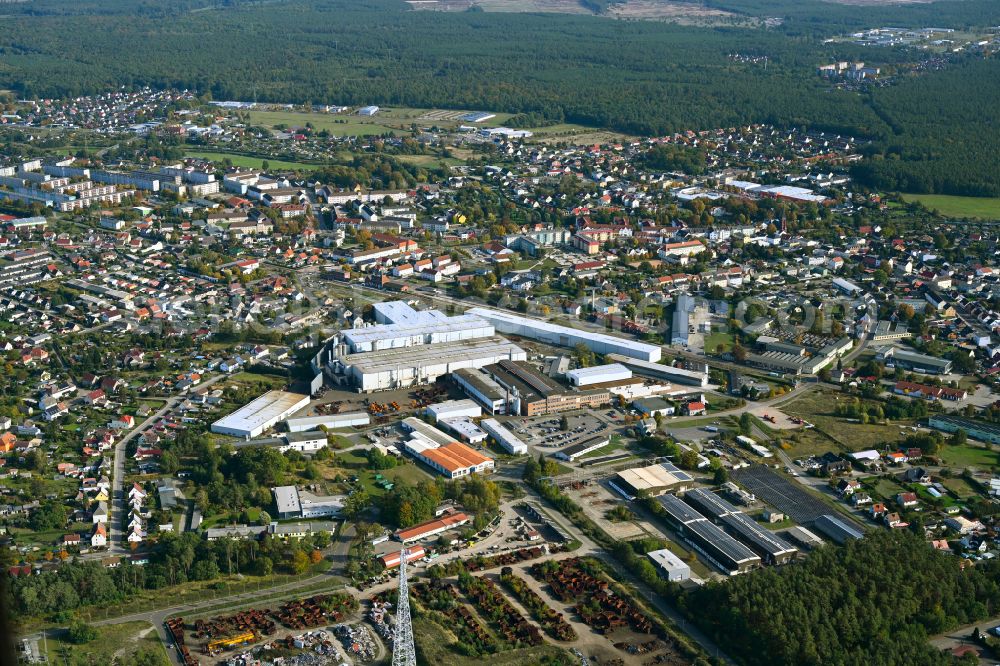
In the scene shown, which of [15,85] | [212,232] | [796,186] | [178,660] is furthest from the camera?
[15,85]

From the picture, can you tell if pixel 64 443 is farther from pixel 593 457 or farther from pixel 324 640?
pixel 593 457

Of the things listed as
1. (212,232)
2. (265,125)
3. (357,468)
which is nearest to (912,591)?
(357,468)

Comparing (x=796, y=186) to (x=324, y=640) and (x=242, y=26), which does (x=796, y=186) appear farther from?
(x=242, y=26)

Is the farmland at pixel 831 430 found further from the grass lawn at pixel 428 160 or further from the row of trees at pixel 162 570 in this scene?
the grass lawn at pixel 428 160

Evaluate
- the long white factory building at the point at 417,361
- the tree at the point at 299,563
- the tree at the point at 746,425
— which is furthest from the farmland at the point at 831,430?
the tree at the point at 299,563

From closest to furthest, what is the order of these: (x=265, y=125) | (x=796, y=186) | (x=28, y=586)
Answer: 1. (x=28, y=586)
2. (x=796, y=186)
3. (x=265, y=125)

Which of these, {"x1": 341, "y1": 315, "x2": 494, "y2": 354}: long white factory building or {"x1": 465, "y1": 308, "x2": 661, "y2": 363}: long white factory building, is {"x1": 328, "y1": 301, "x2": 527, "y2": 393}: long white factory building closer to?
{"x1": 341, "y1": 315, "x2": 494, "y2": 354}: long white factory building

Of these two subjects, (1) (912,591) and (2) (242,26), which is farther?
(2) (242,26)
